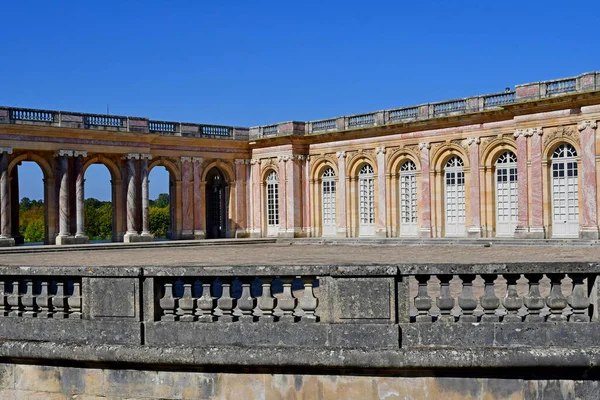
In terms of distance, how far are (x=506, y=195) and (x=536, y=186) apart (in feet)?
6.68

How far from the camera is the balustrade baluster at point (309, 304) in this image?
5.77 meters

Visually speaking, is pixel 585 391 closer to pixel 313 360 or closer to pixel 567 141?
pixel 313 360

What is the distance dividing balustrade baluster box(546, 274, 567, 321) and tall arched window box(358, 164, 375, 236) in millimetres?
28406

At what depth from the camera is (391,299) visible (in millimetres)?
5629

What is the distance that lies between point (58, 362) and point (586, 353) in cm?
426

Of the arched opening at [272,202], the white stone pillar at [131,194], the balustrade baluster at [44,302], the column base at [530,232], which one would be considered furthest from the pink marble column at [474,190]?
the balustrade baluster at [44,302]

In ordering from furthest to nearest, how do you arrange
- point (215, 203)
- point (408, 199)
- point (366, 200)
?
point (215, 203)
point (366, 200)
point (408, 199)

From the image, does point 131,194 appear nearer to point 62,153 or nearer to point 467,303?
point 62,153

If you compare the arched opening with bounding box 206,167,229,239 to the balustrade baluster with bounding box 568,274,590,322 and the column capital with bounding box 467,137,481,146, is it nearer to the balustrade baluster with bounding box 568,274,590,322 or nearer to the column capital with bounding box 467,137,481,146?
the column capital with bounding box 467,137,481,146

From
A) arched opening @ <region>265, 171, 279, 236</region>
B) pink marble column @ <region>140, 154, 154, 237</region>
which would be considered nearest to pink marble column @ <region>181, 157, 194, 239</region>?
pink marble column @ <region>140, 154, 154, 237</region>

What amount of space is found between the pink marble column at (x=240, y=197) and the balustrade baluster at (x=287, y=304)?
32091mm

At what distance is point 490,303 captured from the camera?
5594mm

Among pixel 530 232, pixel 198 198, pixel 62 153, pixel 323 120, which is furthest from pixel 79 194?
pixel 530 232

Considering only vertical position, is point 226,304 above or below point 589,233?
above
